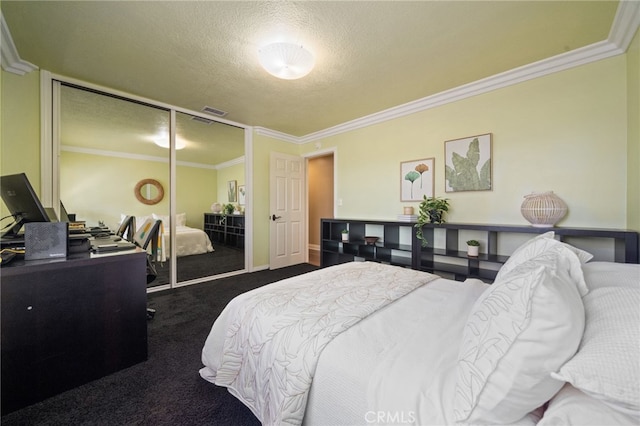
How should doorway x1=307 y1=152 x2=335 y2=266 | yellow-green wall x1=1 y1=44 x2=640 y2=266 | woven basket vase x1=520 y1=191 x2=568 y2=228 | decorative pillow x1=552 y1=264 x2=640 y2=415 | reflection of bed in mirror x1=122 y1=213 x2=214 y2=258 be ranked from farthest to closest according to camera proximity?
doorway x1=307 y1=152 x2=335 y2=266 → reflection of bed in mirror x1=122 y1=213 x2=214 y2=258 → woven basket vase x1=520 y1=191 x2=568 y2=228 → yellow-green wall x1=1 y1=44 x2=640 y2=266 → decorative pillow x1=552 y1=264 x2=640 y2=415

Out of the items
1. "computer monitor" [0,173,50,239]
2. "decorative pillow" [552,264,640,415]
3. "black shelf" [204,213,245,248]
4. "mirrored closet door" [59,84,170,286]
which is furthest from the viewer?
"black shelf" [204,213,245,248]

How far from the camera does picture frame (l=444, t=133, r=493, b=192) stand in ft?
8.73

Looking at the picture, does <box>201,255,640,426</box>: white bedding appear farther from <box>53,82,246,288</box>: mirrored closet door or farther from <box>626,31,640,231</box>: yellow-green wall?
<box>53,82,246,288</box>: mirrored closet door

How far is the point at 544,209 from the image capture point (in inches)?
85.4

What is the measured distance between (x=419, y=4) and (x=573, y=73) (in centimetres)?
174

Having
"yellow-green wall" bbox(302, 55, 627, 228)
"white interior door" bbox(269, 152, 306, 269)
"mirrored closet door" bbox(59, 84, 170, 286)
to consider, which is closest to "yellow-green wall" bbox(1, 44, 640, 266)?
"yellow-green wall" bbox(302, 55, 627, 228)

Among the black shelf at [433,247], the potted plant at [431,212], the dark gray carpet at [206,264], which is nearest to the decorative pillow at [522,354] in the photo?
the black shelf at [433,247]

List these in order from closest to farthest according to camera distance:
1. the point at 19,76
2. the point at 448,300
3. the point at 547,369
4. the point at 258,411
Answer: the point at 547,369, the point at 258,411, the point at 448,300, the point at 19,76

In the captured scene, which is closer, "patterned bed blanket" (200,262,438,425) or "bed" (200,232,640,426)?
"bed" (200,232,640,426)

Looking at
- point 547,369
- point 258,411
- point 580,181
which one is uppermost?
point 580,181

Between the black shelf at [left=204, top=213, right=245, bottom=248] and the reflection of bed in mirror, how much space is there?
0.14m

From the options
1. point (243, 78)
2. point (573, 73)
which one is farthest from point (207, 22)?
point (573, 73)

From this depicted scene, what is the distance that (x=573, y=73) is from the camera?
221cm

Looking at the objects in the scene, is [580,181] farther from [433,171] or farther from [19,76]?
[19,76]
